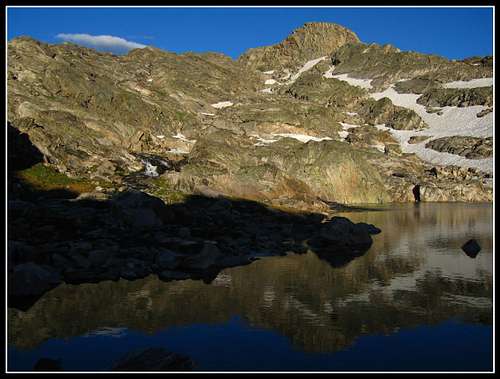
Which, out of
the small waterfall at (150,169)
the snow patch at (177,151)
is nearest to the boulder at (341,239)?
the small waterfall at (150,169)

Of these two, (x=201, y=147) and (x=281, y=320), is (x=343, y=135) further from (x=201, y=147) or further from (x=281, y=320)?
(x=281, y=320)

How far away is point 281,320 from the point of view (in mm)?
23766

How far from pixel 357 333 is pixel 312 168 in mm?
98654

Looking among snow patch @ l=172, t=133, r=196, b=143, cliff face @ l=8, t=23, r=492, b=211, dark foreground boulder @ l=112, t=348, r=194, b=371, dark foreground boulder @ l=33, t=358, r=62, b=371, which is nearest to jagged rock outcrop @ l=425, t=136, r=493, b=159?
cliff face @ l=8, t=23, r=492, b=211

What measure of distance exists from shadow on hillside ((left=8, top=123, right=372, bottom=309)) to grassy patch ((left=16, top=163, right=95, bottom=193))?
1755 mm

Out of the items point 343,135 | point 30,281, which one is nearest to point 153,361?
point 30,281

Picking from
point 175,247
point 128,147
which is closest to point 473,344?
point 175,247

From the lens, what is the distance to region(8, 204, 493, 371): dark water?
19.1 metres

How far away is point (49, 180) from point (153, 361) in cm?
5096

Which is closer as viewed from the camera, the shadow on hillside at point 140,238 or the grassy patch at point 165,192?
the shadow on hillside at point 140,238

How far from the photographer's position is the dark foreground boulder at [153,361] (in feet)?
55.3

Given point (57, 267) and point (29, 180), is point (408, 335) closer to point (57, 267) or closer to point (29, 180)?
point (57, 267)

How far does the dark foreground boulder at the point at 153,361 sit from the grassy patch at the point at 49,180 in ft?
146

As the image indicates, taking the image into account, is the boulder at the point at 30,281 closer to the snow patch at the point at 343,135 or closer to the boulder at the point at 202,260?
the boulder at the point at 202,260
